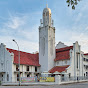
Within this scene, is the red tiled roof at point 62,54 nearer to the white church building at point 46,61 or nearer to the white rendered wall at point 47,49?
the white church building at point 46,61

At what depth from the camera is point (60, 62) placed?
1729 inches

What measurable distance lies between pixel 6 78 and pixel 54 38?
18.8 metres

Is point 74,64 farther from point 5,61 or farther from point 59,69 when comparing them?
point 5,61

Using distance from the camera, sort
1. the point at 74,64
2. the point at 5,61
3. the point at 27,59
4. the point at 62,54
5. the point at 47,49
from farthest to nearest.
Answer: the point at 62,54 < the point at 47,49 < the point at 74,64 < the point at 27,59 < the point at 5,61

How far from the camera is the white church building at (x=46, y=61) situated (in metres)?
38.2

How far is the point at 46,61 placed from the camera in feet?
143

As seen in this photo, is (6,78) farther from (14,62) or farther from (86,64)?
(86,64)

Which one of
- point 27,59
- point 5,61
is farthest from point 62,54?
point 5,61

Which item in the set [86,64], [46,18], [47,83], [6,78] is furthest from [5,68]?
[86,64]

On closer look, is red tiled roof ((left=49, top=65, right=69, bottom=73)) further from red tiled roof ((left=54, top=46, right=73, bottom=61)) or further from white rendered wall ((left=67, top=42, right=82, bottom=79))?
red tiled roof ((left=54, top=46, right=73, bottom=61))

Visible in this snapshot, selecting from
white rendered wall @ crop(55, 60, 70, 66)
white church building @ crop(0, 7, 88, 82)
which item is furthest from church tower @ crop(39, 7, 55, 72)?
white rendered wall @ crop(55, 60, 70, 66)

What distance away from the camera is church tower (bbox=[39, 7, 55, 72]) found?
43675 mm

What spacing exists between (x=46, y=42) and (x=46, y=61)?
5655 mm

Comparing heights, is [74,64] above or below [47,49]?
below
